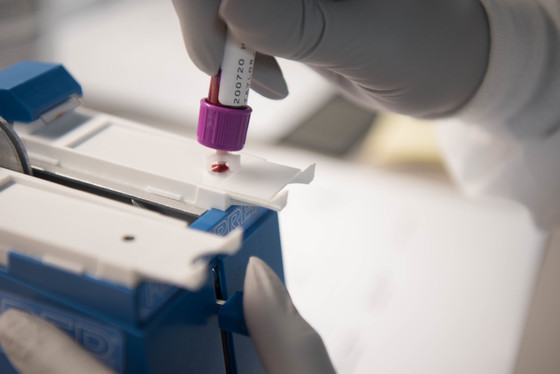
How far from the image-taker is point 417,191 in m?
0.95

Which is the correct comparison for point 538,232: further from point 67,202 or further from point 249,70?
point 67,202

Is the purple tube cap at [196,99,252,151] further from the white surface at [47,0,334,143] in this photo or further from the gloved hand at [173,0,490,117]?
the white surface at [47,0,334,143]

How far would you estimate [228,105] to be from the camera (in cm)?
46

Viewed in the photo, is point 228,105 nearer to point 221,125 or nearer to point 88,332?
point 221,125

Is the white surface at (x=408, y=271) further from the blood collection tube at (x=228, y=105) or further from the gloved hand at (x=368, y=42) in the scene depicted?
the blood collection tube at (x=228, y=105)

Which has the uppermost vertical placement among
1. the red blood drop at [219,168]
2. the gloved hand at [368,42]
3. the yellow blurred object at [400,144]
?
the gloved hand at [368,42]

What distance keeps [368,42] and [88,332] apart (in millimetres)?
402

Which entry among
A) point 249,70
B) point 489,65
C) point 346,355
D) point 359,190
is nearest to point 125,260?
point 249,70

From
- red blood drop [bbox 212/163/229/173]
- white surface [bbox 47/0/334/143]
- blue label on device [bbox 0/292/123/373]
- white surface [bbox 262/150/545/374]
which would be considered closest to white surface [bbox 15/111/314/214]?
red blood drop [bbox 212/163/229/173]

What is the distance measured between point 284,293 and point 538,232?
1.96ft

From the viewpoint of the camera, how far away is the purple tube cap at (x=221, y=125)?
18.1 inches

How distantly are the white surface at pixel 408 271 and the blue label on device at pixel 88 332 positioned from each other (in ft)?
1.17

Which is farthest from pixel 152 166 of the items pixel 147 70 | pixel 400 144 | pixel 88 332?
pixel 147 70

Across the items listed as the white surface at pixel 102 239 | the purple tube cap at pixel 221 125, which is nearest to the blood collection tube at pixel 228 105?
the purple tube cap at pixel 221 125
